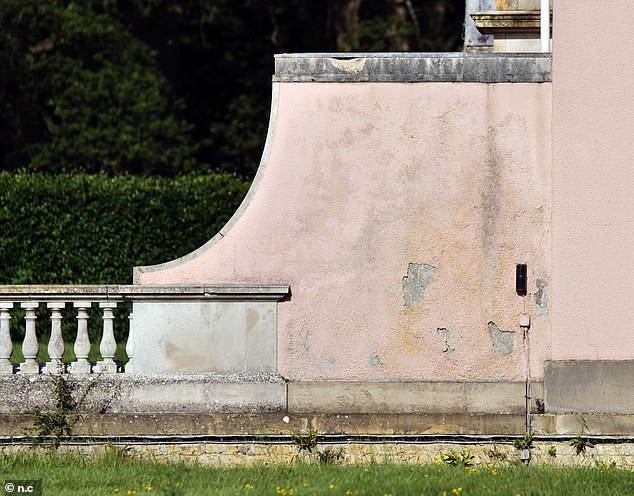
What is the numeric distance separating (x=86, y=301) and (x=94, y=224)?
6716 mm

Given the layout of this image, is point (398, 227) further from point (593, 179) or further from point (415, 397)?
point (593, 179)

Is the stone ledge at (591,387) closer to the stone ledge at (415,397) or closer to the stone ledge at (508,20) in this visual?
the stone ledge at (415,397)

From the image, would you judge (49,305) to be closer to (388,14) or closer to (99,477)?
(99,477)

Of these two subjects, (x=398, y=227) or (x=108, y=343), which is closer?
(x=108, y=343)

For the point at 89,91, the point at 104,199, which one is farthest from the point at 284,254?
the point at 89,91

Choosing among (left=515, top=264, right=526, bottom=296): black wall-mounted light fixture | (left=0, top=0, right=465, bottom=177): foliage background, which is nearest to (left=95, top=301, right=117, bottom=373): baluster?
(left=515, top=264, right=526, bottom=296): black wall-mounted light fixture

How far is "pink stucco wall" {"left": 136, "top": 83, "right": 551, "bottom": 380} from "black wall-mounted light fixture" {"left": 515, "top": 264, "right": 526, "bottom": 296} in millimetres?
60

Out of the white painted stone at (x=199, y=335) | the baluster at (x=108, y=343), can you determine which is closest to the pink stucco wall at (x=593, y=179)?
the white painted stone at (x=199, y=335)

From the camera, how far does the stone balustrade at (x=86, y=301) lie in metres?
9.06

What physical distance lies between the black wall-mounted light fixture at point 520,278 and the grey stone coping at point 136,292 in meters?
1.75

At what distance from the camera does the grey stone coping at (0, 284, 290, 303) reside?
9.05m

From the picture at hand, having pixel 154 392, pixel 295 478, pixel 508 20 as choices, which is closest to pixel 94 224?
pixel 508 20

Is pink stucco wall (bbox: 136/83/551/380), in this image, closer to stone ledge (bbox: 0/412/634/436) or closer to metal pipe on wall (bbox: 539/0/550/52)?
stone ledge (bbox: 0/412/634/436)

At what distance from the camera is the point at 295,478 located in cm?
819
